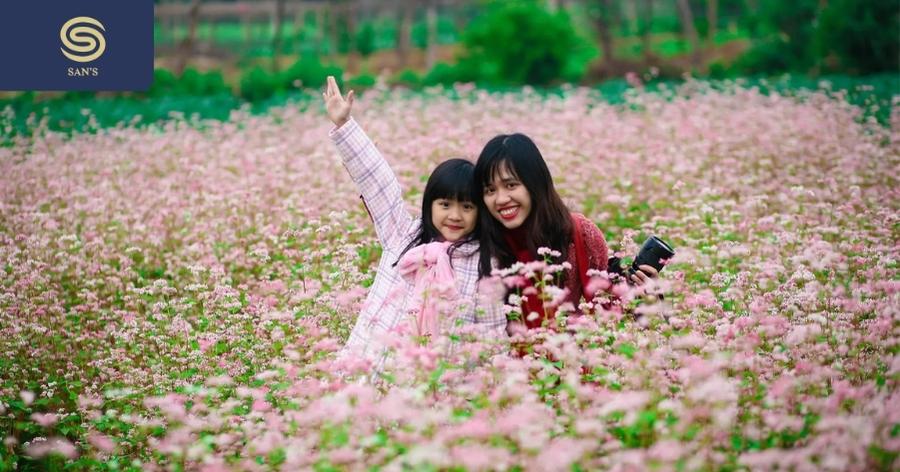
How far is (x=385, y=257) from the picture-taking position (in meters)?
4.23

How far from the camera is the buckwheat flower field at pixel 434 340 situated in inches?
101

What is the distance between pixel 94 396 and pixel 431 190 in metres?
1.92

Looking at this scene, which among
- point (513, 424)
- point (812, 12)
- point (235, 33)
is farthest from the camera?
point (235, 33)

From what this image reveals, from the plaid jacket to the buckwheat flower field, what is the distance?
18 centimetres

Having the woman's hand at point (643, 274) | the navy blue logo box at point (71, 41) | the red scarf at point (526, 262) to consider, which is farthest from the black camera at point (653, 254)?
the navy blue logo box at point (71, 41)

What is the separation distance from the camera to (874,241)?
497 centimetres

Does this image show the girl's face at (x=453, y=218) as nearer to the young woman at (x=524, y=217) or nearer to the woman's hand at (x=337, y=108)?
the young woman at (x=524, y=217)

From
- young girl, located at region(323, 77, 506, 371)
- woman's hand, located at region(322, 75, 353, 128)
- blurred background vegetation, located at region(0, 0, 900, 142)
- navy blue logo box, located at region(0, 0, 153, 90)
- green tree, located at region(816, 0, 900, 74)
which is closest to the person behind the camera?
young girl, located at region(323, 77, 506, 371)

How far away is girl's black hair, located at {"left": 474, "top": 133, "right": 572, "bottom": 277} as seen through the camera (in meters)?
3.97

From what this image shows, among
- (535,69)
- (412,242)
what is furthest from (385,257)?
(535,69)

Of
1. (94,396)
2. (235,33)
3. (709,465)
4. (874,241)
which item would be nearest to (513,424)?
(709,465)

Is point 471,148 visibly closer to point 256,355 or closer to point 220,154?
point 220,154

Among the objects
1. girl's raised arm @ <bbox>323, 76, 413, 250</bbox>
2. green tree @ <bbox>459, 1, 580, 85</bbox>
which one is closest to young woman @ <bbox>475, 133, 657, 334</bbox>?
girl's raised arm @ <bbox>323, 76, 413, 250</bbox>

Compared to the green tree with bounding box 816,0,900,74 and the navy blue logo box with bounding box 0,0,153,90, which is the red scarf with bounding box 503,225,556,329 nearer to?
the navy blue logo box with bounding box 0,0,153,90
